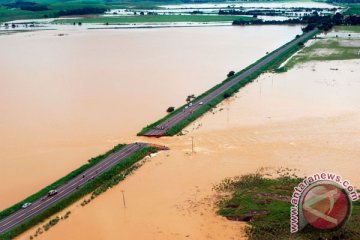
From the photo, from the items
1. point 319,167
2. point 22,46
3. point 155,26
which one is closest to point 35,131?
point 319,167

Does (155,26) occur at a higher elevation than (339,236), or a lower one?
higher

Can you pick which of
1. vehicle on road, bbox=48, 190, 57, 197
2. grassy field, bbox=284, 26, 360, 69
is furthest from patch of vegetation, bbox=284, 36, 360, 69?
vehicle on road, bbox=48, 190, 57, 197

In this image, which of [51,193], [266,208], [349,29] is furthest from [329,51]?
[51,193]

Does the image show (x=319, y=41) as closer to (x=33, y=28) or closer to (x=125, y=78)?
(x=125, y=78)

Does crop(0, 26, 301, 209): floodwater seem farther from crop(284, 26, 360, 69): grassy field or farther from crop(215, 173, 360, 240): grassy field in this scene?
crop(215, 173, 360, 240): grassy field

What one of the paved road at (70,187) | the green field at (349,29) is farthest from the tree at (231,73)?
the green field at (349,29)

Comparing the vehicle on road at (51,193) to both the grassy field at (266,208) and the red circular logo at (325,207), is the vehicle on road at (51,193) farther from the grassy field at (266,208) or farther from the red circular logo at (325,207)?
the red circular logo at (325,207)

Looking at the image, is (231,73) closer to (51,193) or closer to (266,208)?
(266,208)
